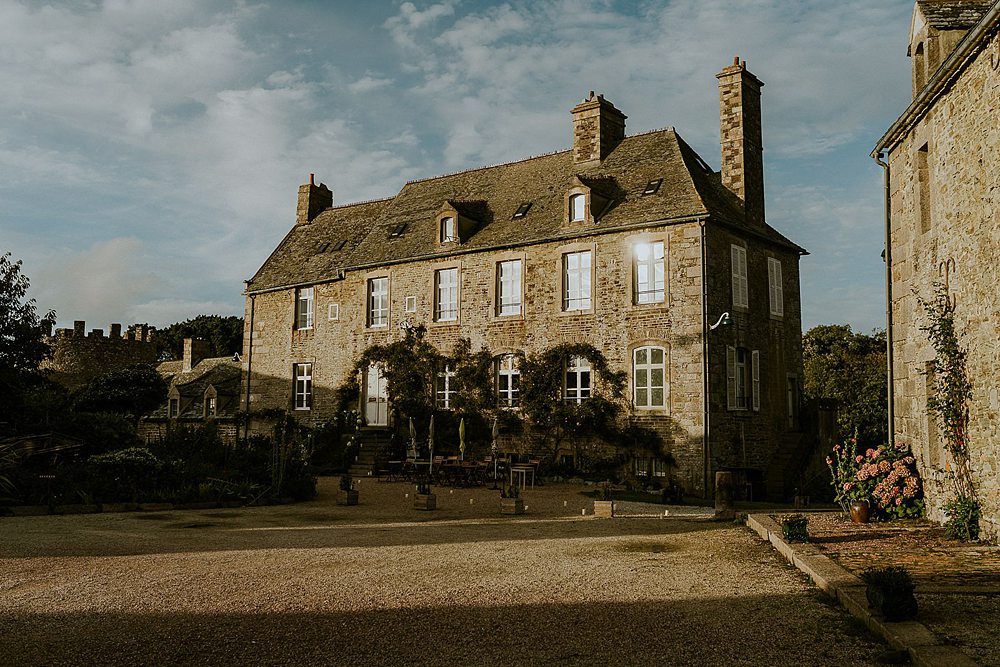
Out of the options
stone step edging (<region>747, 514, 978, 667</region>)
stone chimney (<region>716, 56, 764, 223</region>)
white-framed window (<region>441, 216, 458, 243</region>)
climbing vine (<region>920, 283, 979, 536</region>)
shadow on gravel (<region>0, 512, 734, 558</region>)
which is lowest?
shadow on gravel (<region>0, 512, 734, 558</region>)

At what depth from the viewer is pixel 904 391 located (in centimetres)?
1230

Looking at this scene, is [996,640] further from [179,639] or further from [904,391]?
[904,391]

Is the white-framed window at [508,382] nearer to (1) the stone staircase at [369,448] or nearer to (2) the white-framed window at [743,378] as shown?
(1) the stone staircase at [369,448]

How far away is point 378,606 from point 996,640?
4336 millimetres

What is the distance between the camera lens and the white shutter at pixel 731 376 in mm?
20366

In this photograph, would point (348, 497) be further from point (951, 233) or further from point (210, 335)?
point (210, 335)

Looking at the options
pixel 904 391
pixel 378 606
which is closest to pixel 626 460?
pixel 904 391

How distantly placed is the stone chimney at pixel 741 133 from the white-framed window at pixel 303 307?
13.2 m

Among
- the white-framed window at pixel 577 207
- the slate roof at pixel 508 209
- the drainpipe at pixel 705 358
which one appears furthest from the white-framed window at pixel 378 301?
the drainpipe at pixel 705 358

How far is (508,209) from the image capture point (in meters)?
24.3

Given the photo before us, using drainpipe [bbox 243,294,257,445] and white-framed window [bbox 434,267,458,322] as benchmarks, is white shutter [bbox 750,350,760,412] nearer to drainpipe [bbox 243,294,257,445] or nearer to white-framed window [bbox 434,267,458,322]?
white-framed window [bbox 434,267,458,322]

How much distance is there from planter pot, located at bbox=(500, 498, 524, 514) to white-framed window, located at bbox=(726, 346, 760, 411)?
801 cm

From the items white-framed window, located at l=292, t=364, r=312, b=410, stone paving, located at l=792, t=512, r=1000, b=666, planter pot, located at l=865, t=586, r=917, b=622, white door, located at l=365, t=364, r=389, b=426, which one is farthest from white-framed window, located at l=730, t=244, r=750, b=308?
planter pot, located at l=865, t=586, r=917, b=622

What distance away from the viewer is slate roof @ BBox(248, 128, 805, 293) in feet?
69.9
